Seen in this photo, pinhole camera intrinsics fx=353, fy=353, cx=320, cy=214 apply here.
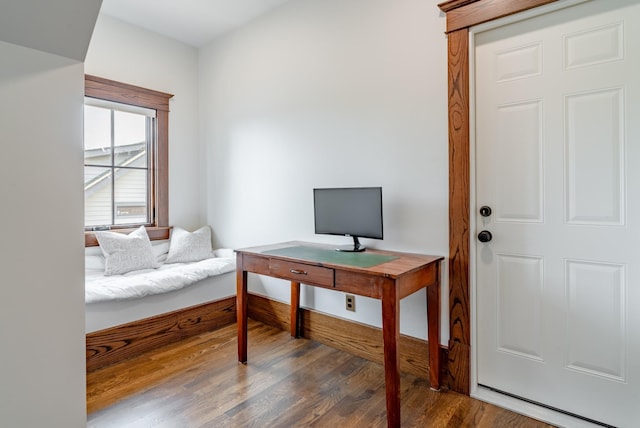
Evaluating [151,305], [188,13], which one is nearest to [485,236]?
Result: [151,305]

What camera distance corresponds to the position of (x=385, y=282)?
1.62 meters

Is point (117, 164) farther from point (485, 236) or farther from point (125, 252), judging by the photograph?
point (485, 236)

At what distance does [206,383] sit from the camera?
2.03 metres

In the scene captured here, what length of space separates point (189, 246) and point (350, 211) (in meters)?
1.81

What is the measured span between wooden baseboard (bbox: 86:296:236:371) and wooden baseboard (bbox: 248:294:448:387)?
33 cm

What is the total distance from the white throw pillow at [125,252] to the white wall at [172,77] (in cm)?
56

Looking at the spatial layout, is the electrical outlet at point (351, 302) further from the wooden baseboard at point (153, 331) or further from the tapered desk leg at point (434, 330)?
the wooden baseboard at point (153, 331)

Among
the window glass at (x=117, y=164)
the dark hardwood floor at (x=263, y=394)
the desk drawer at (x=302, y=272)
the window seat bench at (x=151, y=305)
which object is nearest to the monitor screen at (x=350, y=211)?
the desk drawer at (x=302, y=272)

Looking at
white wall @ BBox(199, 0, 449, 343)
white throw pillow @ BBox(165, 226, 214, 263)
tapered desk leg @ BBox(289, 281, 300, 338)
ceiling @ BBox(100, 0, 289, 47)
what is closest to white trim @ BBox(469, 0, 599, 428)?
white wall @ BBox(199, 0, 449, 343)

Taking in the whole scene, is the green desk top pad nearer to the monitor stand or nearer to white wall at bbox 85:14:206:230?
the monitor stand

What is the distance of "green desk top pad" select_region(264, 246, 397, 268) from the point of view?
1.86m

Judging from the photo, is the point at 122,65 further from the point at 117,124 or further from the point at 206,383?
the point at 206,383

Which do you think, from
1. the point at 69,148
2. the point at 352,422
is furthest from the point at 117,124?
the point at 352,422

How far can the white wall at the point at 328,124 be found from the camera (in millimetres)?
2074
